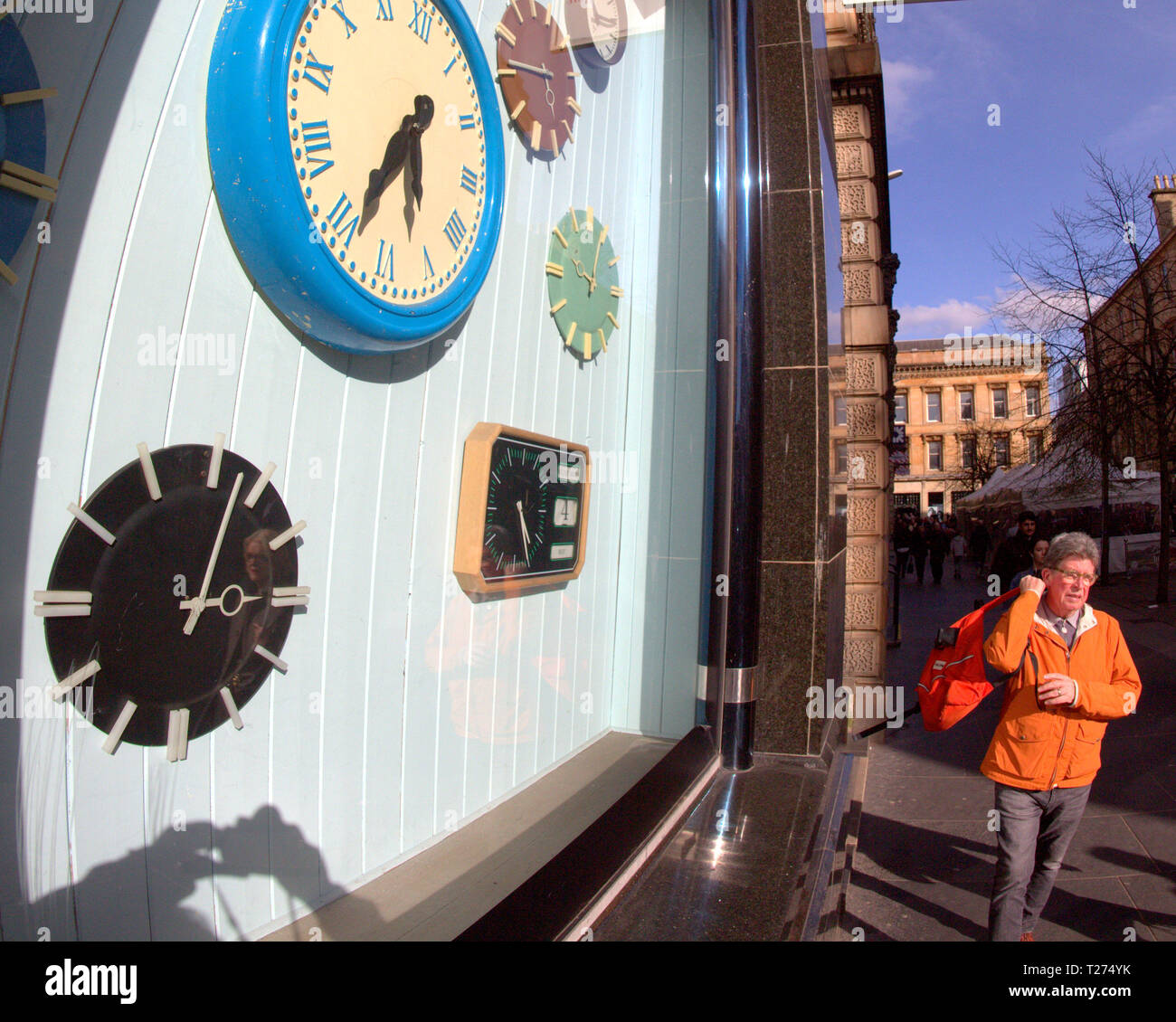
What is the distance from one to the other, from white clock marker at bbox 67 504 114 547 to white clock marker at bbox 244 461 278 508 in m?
0.30

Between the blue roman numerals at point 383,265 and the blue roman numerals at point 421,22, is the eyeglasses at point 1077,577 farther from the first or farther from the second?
the blue roman numerals at point 421,22

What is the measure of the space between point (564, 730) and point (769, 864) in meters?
0.89

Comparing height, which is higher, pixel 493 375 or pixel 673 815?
pixel 493 375

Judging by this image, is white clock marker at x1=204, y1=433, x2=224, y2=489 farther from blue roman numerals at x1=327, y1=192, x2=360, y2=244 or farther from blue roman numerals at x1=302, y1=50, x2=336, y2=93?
blue roman numerals at x1=302, y1=50, x2=336, y2=93

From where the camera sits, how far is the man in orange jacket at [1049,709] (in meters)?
3.22

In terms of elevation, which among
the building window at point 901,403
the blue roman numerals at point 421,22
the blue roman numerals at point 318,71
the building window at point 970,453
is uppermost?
the building window at point 901,403

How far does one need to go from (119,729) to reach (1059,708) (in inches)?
132

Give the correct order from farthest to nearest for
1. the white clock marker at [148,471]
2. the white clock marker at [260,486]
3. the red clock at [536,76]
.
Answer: the red clock at [536,76]
the white clock marker at [260,486]
the white clock marker at [148,471]

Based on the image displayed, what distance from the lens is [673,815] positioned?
2963 mm

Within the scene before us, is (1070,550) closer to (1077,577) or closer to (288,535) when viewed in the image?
(1077,577)

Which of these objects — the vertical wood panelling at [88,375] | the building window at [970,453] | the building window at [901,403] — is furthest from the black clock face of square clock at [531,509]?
the building window at [901,403]

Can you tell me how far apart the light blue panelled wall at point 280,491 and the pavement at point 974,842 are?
4.48ft
